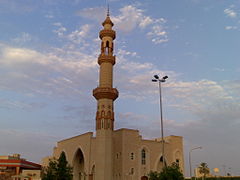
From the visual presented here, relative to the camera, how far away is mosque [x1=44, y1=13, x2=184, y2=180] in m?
45.9

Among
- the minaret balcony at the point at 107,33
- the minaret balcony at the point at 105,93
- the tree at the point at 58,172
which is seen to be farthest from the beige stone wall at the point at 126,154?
the minaret balcony at the point at 107,33

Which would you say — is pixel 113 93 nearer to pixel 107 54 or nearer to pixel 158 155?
pixel 107 54

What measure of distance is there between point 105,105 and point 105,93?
197 cm

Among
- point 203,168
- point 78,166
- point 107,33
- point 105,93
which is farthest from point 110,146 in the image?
point 203,168

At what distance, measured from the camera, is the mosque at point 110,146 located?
45.9 m

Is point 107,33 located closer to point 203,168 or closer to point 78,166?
point 78,166

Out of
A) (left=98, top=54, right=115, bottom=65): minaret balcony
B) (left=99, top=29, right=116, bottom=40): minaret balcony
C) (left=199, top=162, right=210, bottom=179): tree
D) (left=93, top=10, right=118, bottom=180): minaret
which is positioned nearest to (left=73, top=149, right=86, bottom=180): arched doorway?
(left=93, top=10, right=118, bottom=180): minaret

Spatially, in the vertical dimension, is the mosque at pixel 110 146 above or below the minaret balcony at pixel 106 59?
below

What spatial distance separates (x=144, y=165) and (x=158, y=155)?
12.2ft

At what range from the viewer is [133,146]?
1976 inches

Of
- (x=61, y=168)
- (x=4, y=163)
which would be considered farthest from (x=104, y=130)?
(x=4, y=163)

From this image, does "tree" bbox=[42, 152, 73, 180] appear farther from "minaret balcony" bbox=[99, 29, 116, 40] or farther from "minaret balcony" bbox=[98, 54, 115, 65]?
"minaret balcony" bbox=[99, 29, 116, 40]

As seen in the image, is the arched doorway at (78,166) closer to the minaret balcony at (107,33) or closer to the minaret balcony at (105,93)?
the minaret balcony at (105,93)

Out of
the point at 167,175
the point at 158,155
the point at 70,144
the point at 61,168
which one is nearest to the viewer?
the point at 167,175
